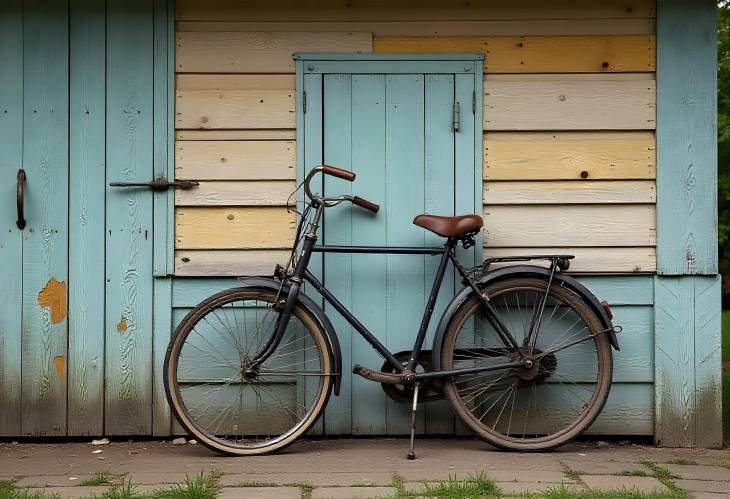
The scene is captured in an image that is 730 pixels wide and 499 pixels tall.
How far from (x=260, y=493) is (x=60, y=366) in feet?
5.63

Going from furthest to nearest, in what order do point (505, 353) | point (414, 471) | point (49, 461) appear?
point (505, 353)
point (49, 461)
point (414, 471)

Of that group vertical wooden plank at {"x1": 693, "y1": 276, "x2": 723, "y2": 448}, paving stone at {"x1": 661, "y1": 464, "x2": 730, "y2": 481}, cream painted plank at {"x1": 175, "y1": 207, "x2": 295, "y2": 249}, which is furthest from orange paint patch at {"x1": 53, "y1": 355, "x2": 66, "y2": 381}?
vertical wooden plank at {"x1": 693, "y1": 276, "x2": 723, "y2": 448}

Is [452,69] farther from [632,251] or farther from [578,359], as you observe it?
[578,359]

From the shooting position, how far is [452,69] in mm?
4836

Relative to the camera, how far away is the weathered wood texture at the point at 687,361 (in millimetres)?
4816

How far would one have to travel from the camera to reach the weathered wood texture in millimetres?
4816

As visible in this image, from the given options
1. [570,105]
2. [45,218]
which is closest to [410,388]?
[570,105]

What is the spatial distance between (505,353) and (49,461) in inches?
89.7

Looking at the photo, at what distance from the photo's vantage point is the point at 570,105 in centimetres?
486

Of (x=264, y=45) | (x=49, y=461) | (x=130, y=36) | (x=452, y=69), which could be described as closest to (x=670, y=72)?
(x=452, y=69)

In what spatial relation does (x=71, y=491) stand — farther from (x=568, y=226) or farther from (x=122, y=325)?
(x=568, y=226)

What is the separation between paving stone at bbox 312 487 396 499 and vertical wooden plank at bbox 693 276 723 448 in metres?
1.97

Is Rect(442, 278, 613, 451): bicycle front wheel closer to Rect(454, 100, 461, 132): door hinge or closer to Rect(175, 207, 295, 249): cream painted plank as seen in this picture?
Rect(454, 100, 461, 132): door hinge

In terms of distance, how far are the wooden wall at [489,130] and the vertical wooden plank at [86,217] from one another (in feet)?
1.39
